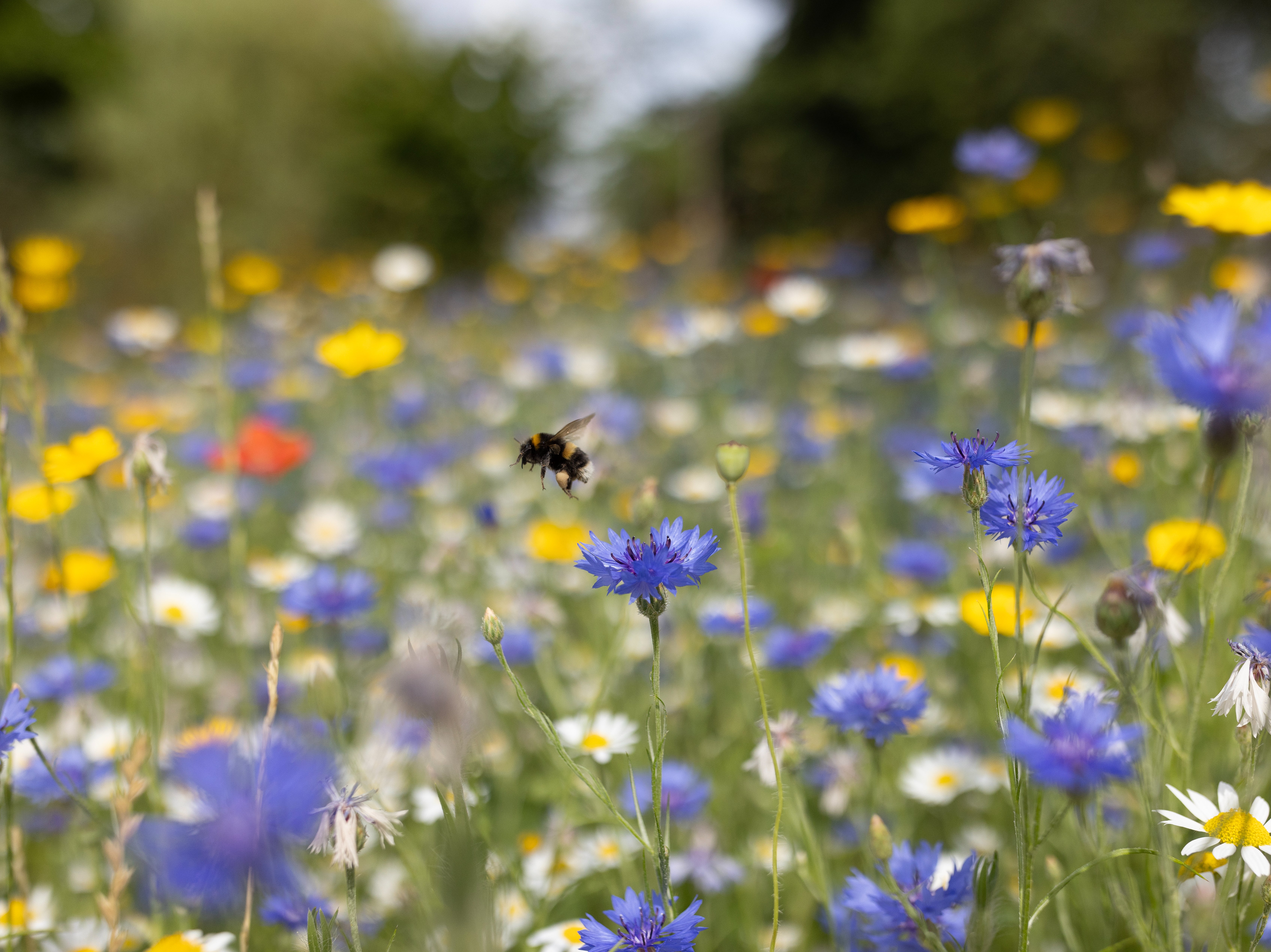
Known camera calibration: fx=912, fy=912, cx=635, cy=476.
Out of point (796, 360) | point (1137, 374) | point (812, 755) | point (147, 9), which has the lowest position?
point (812, 755)

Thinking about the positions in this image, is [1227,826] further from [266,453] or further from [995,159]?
[266,453]

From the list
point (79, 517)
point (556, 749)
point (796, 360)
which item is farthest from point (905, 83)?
point (556, 749)

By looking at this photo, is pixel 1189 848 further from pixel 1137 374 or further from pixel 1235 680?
pixel 1137 374

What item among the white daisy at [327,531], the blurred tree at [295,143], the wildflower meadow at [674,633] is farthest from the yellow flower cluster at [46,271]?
the blurred tree at [295,143]

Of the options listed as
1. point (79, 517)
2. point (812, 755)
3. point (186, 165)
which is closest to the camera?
point (812, 755)

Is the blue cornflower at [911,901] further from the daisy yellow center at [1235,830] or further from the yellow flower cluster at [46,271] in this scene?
the yellow flower cluster at [46,271]

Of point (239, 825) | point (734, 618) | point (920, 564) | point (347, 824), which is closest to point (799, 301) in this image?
point (920, 564)
